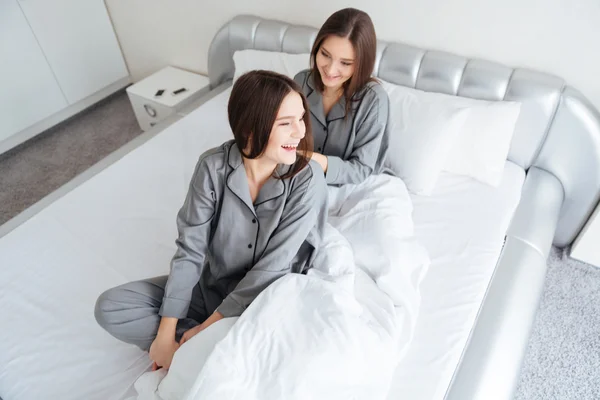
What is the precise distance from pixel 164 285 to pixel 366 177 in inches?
28.2

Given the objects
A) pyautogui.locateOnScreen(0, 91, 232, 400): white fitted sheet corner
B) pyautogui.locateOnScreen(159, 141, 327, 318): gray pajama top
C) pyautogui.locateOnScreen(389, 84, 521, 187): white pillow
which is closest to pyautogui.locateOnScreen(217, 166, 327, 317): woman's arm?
pyautogui.locateOnScreen(159, 141, 327, 318): gray pajama top

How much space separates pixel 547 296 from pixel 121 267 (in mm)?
1622

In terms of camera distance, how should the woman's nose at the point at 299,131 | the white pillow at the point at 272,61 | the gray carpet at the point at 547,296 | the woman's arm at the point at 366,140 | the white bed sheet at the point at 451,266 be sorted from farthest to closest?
the white pillow at the point at 272,61 → the gray carpet at the point at 547,296 → the woman's arm at the point at 366,140 → the white bed sheet at the point at 451,266 → the woman's nose at the point at 299,131

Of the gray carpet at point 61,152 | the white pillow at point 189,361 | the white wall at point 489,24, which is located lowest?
the gray carpet at point 61,152

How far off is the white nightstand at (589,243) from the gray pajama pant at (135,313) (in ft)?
4.94

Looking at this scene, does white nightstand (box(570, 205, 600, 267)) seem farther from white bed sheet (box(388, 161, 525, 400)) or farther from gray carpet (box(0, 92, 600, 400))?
white bed sheet (box(388, 161, 525, 400))

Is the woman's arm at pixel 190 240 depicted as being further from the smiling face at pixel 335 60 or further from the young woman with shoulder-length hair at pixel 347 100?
the smiling face at pixel 335 60

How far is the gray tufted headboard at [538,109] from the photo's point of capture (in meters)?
1.42

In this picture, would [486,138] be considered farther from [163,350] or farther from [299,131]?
[163,350]

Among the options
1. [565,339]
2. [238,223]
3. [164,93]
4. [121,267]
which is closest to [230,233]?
[238,223]

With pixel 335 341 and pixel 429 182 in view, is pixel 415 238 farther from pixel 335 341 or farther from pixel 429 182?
pixel 335 341

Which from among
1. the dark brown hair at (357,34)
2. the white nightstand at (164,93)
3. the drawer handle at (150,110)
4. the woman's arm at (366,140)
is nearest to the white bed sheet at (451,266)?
the woman's arm at (366,140)

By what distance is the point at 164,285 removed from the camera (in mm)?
1084

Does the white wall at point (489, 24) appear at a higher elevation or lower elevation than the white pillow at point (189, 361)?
higher
